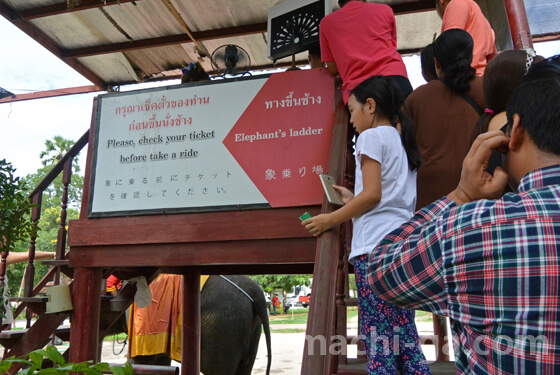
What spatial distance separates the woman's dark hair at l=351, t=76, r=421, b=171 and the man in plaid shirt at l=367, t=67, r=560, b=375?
1.12 meters

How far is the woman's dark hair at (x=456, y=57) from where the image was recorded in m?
2.46

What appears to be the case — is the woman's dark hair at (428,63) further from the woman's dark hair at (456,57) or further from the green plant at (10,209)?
the green plant at (10,209)

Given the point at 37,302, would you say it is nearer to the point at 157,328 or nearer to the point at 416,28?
the point at 157,328

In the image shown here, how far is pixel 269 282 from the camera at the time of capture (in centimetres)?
3300

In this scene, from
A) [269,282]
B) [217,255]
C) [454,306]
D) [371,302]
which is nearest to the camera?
[454,306]

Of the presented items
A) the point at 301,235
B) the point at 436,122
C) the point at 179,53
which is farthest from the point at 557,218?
the point at 179,53

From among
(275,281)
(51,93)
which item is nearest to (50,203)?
(275,281)

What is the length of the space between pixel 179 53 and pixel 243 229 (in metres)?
4.18

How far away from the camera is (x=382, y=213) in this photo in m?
2.15

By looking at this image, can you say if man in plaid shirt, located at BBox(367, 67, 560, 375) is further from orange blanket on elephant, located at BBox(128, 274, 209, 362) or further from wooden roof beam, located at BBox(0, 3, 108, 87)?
orange blanket on elephant, located at BBox(128, 274, 209, 362)

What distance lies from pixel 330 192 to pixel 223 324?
569 centimetres

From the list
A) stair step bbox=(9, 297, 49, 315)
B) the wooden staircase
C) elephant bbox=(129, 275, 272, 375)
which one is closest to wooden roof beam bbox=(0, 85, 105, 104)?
the wooden staircase

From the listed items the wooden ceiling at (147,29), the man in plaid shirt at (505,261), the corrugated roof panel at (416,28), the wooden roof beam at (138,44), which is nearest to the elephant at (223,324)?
the wooden ceiling at (147,29)

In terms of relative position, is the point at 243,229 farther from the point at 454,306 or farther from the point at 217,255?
the point at 454,306
